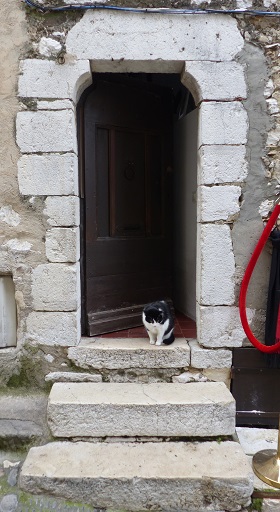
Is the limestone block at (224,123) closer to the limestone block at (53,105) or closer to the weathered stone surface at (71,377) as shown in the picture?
the limestone block at (53,105)

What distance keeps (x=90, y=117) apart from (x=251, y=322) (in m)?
1.99

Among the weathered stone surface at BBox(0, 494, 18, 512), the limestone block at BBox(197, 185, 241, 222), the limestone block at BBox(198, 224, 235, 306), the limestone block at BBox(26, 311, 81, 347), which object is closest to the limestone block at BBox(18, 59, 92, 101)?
the limestone block at BBox(197, 185, 241, 222)

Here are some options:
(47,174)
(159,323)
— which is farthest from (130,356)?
(47,174)

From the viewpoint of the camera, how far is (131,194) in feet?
10.5

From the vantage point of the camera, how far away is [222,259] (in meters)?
2.53

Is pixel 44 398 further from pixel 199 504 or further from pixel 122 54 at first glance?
pixel 122 54

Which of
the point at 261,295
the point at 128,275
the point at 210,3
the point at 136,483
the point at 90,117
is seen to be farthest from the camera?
the point at 128,275

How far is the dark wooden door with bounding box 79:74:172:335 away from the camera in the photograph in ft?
9.54

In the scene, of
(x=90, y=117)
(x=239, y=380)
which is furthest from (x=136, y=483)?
(x=90, y=117)

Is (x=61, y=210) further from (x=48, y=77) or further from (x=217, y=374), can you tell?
(x=217, y=374)

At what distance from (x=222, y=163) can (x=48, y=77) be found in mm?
1315

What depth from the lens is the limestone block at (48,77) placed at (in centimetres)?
244

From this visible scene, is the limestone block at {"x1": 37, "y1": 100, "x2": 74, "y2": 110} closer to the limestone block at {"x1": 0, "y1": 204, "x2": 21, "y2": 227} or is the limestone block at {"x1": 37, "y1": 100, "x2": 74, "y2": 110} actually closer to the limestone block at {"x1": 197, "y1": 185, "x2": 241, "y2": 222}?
the limestone block at {"x1": 0, "y1": 204, "x2": 21, "y2": 227}

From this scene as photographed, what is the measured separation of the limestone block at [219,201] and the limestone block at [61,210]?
904 mm
